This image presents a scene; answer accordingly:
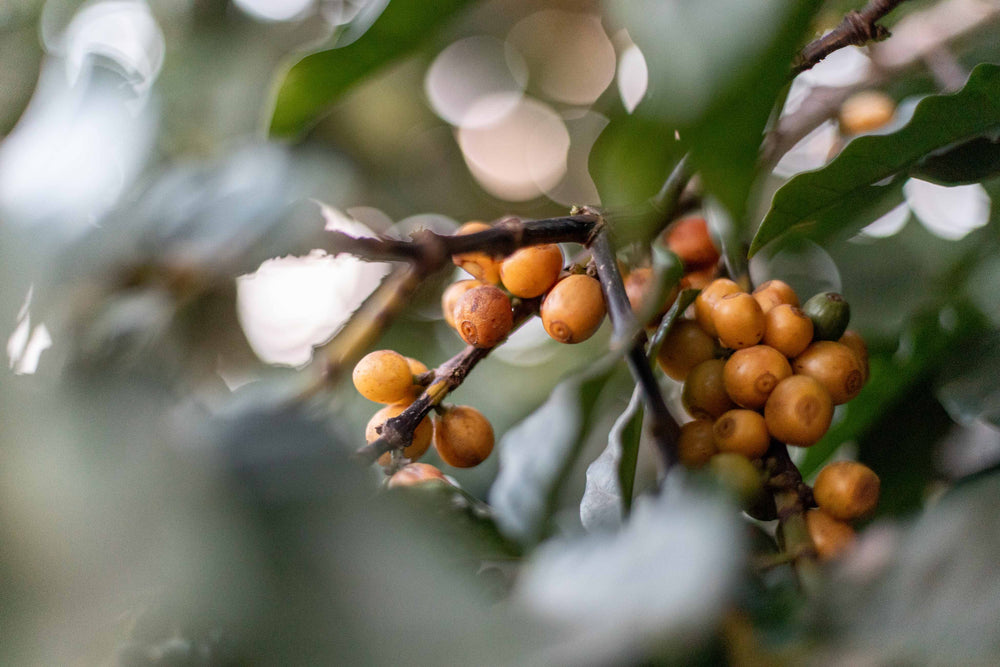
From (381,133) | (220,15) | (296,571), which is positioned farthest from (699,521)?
(220,15)

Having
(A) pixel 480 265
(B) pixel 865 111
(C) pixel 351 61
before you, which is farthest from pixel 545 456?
(B) pixel 865 111

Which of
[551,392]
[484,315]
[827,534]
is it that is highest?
[484,315]

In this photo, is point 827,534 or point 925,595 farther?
point 827,534

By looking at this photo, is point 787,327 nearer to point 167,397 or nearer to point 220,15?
point 167,397

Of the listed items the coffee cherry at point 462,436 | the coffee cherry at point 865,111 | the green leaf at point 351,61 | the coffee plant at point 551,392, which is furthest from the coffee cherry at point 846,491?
the coffee cherry at point 865,111

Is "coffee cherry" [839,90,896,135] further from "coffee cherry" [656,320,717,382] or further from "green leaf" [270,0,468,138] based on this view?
"green leaf" [270,0,468,138]

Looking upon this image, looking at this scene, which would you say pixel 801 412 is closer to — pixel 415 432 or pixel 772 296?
pixel 772 296

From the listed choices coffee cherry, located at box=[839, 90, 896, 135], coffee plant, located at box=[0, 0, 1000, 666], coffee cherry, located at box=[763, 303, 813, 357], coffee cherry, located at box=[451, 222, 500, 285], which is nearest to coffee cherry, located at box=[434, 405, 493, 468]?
coffee plant, located at box=[0, 0, 1000, 666]
